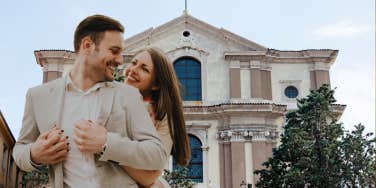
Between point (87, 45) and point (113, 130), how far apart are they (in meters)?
0.39

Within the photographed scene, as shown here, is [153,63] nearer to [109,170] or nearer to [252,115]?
[109,170]

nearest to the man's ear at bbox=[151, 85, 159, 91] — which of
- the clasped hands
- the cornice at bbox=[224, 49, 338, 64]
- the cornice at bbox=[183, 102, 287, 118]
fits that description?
the clasped hands

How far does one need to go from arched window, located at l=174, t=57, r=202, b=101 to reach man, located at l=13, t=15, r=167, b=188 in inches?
951

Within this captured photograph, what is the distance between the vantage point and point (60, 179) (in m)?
2.23

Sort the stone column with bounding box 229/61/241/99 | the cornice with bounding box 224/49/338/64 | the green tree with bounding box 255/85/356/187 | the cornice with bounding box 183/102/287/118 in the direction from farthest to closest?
the cornice with bounding box 224/49/338/64 < the stone column with bounding box 229/61/241/99 < the cornice with bounding box 183/102/287/118 < the green tree with bounding box 255/85/356/187

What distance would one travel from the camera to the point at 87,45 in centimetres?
238

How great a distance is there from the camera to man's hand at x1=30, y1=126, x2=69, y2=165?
7.18 ft

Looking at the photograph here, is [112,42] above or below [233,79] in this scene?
below

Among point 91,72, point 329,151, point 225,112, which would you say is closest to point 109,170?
point 91,72

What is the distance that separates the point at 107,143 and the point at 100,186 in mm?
181

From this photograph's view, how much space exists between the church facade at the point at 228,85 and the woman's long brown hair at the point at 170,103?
858 inches

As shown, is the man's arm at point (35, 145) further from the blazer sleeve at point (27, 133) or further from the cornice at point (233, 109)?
the cornice at point (233, 109)

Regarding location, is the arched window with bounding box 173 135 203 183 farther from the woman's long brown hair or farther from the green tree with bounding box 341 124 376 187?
the woman's long brown hair

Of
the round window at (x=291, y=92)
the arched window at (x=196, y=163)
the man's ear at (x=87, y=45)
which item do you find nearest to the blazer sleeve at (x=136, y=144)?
the man's ear at (x=87, y=45)
